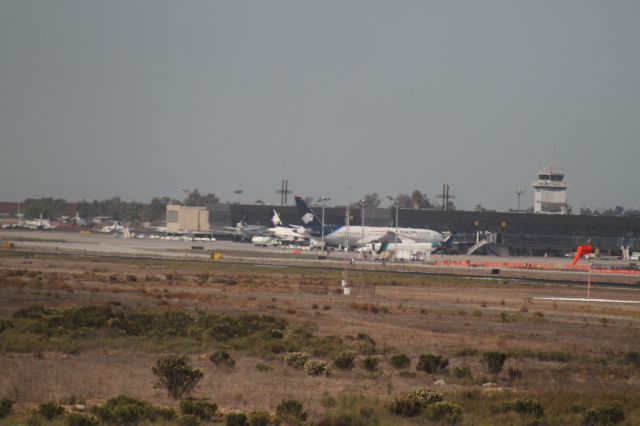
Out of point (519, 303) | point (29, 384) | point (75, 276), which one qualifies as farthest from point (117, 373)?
point (75, 276)

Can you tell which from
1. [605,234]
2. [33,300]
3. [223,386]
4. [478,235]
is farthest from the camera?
[605,234]

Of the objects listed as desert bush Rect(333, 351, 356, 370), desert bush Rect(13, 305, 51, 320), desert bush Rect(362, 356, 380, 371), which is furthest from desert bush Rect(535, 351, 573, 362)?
desert bush Rect(13, 305, 51, 320)

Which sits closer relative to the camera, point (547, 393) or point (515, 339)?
point (547, 393)

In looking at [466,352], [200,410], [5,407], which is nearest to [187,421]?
[200,410]

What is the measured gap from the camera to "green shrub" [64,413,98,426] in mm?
18844

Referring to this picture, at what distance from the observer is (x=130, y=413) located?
19.8m

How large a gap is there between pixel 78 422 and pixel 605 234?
622ft

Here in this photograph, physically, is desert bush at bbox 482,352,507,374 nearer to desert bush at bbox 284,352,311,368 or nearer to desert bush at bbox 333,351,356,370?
desert bush at bbox 333,351,356,370

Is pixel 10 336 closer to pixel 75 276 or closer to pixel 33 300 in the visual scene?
pixel 33 300

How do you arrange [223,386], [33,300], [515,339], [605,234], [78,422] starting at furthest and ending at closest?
[605,234] < [33,300] < [515,339] < [223,386] < [78,422]

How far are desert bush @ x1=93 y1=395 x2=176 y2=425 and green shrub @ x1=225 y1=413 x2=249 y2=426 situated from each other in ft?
4.55

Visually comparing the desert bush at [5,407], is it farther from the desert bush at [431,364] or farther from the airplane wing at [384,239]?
the airplane wing at [384,239]

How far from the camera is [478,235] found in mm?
182625

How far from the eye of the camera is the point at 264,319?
4331 cm
